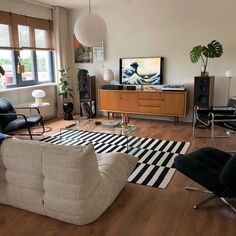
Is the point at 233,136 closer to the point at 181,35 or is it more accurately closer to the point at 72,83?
the point at 181,35

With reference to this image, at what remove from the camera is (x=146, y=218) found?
2199 mm

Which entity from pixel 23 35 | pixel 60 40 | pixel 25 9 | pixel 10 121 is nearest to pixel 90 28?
pixel 10 121

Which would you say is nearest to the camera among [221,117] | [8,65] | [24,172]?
[24,172]

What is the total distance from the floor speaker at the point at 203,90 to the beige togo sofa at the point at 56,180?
3103mm

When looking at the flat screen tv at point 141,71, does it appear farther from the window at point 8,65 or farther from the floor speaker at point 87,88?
the window at point 8,65

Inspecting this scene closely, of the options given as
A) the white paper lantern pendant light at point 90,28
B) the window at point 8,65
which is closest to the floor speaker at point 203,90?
the white paper lantern pendant light at point 90,28

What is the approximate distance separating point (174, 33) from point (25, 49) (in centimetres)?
302

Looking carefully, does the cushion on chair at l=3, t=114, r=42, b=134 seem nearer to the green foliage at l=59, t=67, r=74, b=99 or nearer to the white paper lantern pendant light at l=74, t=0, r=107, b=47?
the white paper lantern pendant light at l=74, t=0, r=107, b=47

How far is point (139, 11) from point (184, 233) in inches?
185

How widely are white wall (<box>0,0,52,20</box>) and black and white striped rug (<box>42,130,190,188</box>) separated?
255cm

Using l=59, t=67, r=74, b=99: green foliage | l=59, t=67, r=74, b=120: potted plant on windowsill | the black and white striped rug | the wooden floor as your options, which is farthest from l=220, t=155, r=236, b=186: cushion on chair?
l=59, t=67, r=74, b=99: green foliage

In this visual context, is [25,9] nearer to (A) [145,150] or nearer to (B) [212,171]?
(A) [145,150]

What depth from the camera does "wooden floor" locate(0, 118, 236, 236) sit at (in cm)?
203

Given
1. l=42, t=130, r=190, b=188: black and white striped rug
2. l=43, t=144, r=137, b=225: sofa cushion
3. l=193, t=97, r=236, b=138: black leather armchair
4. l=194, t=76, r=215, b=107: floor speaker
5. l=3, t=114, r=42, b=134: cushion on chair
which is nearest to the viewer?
l=43, t=144, r=137, b=225: sofa cushion
